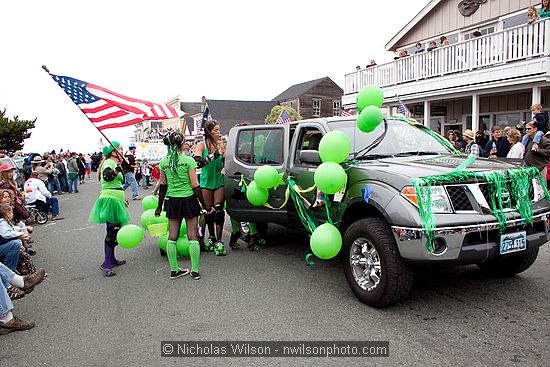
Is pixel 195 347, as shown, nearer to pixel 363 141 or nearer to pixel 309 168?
pixel 309 168

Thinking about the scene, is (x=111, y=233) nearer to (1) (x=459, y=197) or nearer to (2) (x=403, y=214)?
(2) (x=403, y=214)

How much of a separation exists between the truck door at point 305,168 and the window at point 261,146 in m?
0.32

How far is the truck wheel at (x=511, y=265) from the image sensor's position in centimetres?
482

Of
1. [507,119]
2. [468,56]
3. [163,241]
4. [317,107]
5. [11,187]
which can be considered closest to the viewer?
[163,241]

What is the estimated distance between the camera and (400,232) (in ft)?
13.0

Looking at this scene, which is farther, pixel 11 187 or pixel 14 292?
pixel 11 187

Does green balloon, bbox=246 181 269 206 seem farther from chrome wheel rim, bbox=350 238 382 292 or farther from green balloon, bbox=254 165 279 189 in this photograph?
chrome wheel rim, bbox=350 238 382 292

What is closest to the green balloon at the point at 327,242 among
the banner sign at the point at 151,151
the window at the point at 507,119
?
the window at the point at 507,119

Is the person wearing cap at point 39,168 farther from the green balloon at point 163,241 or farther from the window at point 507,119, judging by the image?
the window at point 507,119

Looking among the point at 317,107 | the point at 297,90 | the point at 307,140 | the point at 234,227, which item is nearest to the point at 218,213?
the point at 234,227

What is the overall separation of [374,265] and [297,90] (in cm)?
5284

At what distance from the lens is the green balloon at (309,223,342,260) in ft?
14.9

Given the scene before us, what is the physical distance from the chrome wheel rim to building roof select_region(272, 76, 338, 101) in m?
49.5

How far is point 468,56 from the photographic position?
13.7m
